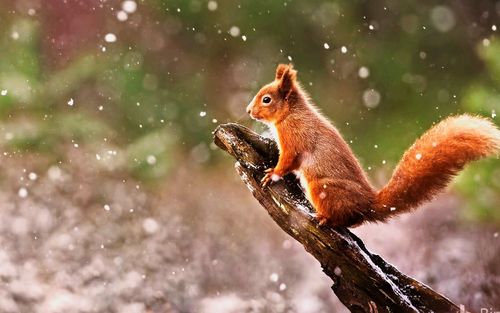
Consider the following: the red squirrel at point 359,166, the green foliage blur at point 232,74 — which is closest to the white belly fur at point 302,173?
the red squirrel at point 359,166

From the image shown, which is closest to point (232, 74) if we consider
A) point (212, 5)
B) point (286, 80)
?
point (212, 5)

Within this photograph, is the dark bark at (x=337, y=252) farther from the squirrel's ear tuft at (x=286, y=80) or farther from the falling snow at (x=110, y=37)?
the falling snow at (x=110, y=37)

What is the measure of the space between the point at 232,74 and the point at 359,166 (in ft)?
5.24

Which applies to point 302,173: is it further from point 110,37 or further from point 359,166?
point 110,37

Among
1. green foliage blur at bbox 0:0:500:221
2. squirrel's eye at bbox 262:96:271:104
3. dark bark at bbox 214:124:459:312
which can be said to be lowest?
dark bark at bbox 214:124:459:312

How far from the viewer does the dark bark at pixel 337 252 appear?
1.74 m

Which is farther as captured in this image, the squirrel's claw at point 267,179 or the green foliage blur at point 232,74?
the green foliage blur at point 232,74

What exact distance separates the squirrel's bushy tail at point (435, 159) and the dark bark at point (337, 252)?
5.7 inches

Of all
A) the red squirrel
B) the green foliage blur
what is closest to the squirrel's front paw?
the red squirrel

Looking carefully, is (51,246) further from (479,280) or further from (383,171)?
(479,280)

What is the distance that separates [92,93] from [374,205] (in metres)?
2.05

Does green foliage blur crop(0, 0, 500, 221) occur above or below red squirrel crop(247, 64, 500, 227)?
above

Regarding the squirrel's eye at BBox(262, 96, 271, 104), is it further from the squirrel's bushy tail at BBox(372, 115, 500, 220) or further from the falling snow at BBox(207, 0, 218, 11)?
the falling snow at BBox(207, 0, 218, 11)

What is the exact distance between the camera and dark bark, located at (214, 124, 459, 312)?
1735mm
